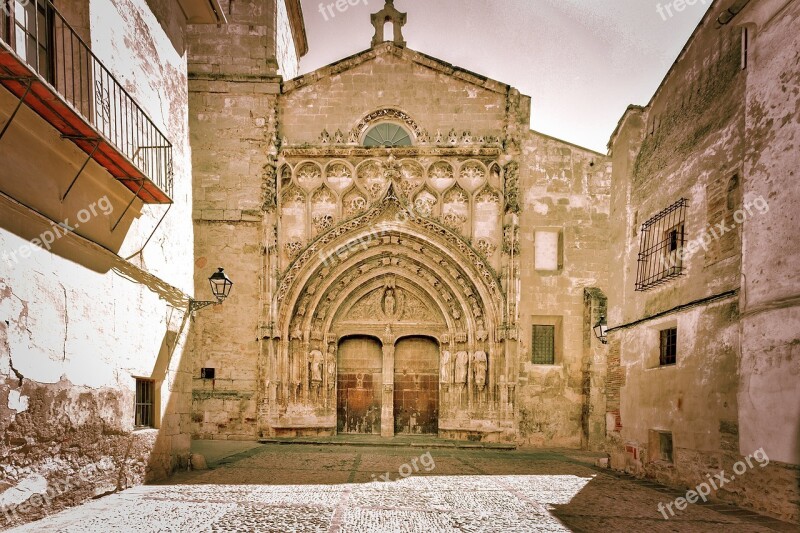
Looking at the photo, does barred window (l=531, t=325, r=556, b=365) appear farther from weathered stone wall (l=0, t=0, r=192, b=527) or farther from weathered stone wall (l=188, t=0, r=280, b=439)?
weathered stone wall (l=0, t=0, r=192, b=527)

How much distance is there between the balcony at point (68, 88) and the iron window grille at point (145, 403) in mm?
2771

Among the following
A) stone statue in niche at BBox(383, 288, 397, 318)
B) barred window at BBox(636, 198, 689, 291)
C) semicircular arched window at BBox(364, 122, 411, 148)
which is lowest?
stone statue in niche at BBox(383, 288, 397, 318)

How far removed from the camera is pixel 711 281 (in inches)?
306

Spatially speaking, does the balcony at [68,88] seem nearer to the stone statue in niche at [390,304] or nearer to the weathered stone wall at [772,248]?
the weathered stone wall at [772,248]

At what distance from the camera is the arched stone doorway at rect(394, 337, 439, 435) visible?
49.4 feet

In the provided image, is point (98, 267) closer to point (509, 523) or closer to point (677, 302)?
point (509, 523)

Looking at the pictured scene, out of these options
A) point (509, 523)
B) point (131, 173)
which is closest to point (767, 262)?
point (509, 523)

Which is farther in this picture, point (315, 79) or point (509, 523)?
point (315, 79)

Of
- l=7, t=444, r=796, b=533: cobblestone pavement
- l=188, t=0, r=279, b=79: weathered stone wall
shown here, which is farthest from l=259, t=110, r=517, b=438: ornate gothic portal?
l=7, t=444, r=796, b=533: cobblestone pavement

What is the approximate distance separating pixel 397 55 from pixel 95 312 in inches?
454

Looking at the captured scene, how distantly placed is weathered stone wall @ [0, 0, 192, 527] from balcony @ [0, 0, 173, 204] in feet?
0.89

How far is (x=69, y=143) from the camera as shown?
6281 mm

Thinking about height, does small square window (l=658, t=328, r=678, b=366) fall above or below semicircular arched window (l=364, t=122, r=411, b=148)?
below

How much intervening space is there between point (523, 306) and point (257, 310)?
7158mm
